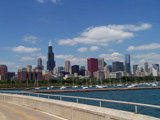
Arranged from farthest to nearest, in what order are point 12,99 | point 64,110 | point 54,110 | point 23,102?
point 12,99
point 23,102
point 54,110
point 64,110

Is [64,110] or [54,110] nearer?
[64,110]

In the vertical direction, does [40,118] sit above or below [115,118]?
below

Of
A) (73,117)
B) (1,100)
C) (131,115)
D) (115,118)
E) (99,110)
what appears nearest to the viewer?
(131,115)

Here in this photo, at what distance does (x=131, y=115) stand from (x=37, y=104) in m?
13.2

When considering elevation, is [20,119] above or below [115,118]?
→ below

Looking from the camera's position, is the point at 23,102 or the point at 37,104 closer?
the point at 37,104

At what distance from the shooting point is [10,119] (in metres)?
15.5

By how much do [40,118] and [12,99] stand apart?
15.7 metres

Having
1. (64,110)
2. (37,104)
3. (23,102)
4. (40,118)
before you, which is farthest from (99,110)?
(23,102)

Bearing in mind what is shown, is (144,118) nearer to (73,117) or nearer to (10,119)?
(73,117)

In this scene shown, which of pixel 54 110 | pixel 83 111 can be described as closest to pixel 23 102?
pixel 54 110

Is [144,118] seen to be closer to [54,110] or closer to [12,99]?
[54,110]

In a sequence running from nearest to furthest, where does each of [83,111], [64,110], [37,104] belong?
[83,111]
[64,110]
[37,104]

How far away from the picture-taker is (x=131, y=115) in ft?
30.5
